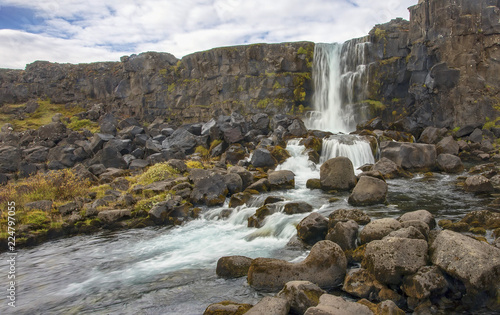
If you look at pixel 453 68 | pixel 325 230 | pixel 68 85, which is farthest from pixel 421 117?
pixel 68 85

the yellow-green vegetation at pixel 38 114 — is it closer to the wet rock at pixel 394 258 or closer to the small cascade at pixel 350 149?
the small cascade at pixel 350 149

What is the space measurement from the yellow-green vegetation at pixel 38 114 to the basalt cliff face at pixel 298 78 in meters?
1.33

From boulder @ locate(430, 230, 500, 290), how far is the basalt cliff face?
20.8 metres

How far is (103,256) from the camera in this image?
10.1 m

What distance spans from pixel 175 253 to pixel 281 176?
760cm

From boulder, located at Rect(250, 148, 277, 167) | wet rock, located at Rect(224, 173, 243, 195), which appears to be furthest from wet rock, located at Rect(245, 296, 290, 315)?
boulder, located at Rect(250, 148, 277, 167)

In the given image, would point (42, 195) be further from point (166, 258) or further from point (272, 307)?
point (272, 307)

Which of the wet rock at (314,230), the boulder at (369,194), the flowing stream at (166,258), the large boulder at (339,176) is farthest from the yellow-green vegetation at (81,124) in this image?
the wet rock at (314,230)

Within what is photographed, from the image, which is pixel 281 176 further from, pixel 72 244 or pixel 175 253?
pixel 72 244

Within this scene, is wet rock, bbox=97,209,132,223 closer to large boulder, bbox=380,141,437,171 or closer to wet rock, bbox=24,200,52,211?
wet rock, bbox=24,200,52,211

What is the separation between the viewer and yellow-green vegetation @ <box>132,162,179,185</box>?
55.8 ft

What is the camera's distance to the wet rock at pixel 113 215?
→ 42.5 ft

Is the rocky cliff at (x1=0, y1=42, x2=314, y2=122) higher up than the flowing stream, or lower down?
higher up

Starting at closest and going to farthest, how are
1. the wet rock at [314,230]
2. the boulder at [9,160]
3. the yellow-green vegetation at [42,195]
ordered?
the wet rock at [314,230] → the yellow-green vegetation at [42,195] → the boulder at [9,160]
